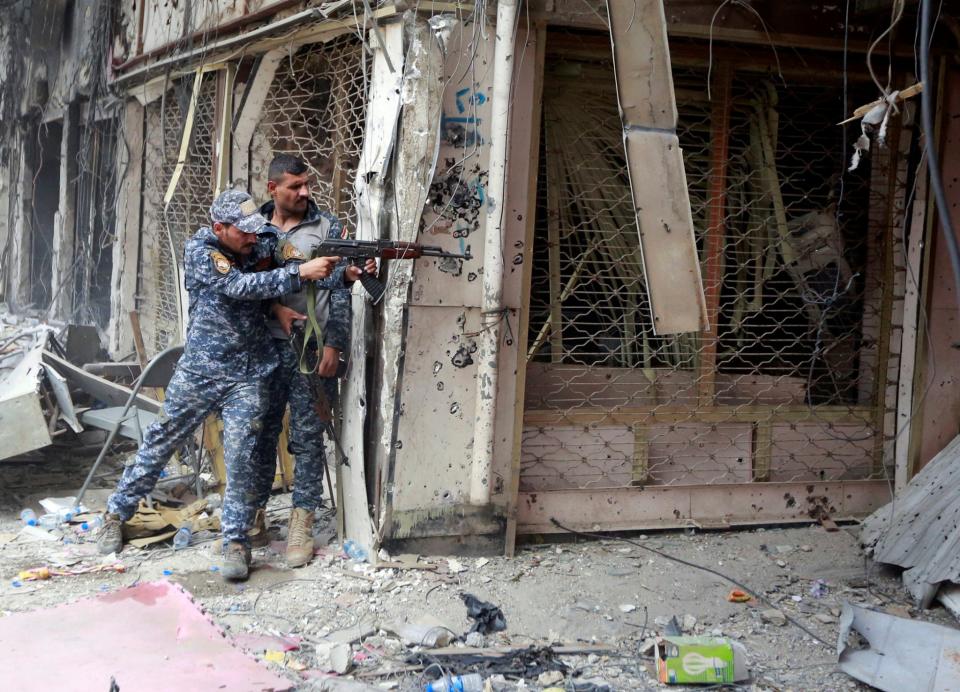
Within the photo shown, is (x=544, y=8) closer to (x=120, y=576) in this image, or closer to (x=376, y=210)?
(x=376, y=210)

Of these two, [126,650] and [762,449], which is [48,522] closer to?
[126,650]

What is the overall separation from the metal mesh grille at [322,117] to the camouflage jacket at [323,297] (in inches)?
19.4

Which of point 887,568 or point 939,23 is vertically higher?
point 939,23

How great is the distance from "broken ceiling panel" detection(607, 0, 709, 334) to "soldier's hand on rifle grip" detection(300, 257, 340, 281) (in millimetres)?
1416

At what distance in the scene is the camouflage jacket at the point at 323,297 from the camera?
4.57 meters

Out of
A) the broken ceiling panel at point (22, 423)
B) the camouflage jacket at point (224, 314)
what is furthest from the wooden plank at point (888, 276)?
the broken ceiling panel at point (22, 423)

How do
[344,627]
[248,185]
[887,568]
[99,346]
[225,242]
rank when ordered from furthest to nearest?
[99,346] < [248,185] < [887,568] < [225,242] < [344,627]

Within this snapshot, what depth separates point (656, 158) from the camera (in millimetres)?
3592

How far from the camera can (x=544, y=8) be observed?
4.46 metres

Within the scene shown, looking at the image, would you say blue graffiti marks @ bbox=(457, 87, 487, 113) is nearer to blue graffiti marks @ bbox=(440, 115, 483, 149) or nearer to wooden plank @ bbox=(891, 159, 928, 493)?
blue graffiti marks @ bbox=(440, 115, 483, 149)

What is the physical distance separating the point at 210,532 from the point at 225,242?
5.33 feet

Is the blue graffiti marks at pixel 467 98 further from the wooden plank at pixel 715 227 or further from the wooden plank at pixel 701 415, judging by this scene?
the wooden plank at pixel 701 415

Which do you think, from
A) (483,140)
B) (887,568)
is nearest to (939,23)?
(483,140)

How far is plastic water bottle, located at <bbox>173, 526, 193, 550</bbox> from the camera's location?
481 centimetres
